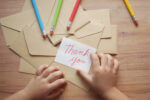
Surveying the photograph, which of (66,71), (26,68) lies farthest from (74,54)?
(26,68)

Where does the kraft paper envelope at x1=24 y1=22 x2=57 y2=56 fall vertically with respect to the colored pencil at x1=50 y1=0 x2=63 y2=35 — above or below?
below

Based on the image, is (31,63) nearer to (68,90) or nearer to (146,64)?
(68,90)

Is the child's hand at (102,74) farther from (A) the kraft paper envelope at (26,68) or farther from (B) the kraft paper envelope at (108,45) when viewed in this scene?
(A) the kraft paper envelope at (26,68)

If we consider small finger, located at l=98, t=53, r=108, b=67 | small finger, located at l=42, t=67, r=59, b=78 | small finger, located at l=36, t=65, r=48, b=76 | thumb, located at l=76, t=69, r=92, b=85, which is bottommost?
thumb, located at l=76, t=69, r=92, b=85

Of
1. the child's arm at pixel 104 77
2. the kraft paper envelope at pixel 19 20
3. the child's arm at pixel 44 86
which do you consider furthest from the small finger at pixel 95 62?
the kraft paper envelope at pixel 19 20

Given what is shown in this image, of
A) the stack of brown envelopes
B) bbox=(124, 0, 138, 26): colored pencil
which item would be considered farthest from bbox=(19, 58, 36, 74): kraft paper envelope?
bbox=(124, 0, 138, 26): colored pencil

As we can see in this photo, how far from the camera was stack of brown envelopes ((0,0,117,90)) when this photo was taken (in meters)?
0.56

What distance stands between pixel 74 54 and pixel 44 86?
16 cm

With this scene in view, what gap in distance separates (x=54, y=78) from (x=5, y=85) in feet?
0.60

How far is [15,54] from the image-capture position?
0.58m

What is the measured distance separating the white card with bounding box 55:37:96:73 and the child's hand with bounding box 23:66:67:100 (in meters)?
0.05

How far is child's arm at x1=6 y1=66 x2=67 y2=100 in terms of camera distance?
52 cm

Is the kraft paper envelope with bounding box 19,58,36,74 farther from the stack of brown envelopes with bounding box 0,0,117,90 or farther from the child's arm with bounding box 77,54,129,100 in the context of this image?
the child's arm with bounding box 77,54,129,100

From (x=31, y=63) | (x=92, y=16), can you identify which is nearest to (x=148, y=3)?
(x=92, y=16)
